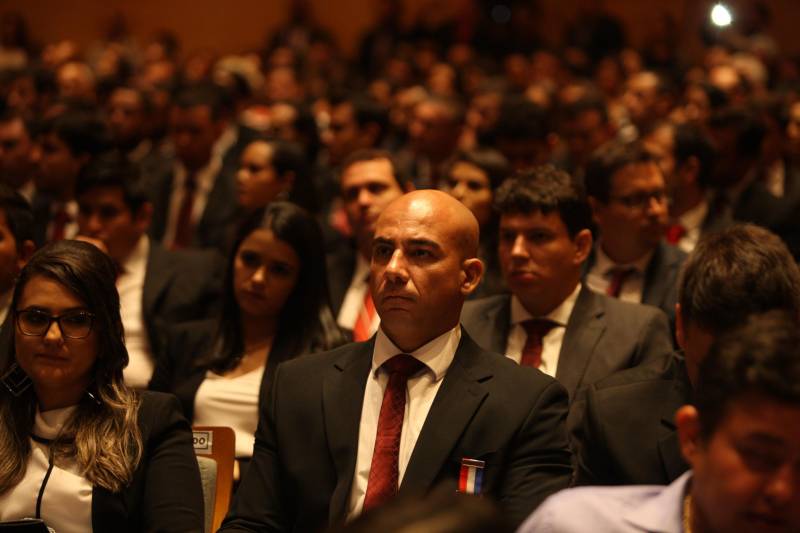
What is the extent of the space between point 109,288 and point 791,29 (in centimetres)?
1061

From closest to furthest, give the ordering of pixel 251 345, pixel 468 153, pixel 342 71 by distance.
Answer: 1. pixel 251 345
2. pixel 468 153
3. pixel 342 71

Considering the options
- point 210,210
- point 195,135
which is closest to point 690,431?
point 210,210

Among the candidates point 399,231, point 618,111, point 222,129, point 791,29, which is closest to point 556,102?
point 618,111

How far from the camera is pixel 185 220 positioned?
6.32 m

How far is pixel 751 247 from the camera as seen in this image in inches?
91.2

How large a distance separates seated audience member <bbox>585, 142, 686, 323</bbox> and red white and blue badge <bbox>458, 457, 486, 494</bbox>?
169 centimetres

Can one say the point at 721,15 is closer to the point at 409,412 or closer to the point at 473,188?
the point at 473,188

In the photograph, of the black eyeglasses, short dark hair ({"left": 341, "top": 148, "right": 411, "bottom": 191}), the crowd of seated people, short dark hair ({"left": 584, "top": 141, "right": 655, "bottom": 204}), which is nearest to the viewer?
the crowd of seated people

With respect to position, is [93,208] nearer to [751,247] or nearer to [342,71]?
[751,247]

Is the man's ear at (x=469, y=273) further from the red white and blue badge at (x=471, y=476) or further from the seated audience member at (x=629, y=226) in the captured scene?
the seated audience member at (x=629, y=226)

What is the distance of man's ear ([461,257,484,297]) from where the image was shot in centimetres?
264

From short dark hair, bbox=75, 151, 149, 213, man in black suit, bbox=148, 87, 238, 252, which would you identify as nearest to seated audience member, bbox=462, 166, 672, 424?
short dark hair, bbox=75, 151, 149, 213

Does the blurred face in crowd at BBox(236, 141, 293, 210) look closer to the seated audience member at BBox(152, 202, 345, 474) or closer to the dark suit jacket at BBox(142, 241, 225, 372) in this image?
the dark suit jacket at BBox(142, 241, 225, 372)

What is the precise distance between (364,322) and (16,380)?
1644mm
